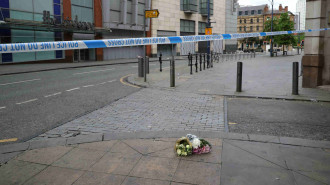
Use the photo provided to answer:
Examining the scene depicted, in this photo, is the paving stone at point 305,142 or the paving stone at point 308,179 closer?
the paving stone at point 308,179

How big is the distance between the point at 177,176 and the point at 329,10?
9689 millimetres

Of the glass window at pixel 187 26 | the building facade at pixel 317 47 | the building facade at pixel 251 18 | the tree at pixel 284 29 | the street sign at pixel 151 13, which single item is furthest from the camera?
the building facade at pixel 251 18

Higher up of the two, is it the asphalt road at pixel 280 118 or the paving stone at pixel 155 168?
the asphalt road at pixel 280 118

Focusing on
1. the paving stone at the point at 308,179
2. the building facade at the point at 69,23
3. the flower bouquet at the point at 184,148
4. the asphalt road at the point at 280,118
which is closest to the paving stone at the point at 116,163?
the flower bouquet at the point at 184,148

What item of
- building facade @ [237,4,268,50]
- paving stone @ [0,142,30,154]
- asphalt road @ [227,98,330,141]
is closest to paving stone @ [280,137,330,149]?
asphalt road @ [227,98,330,141]

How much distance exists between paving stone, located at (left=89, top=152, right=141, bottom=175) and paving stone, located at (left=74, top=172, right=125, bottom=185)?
115 millimetres

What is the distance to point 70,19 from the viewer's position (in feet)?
96.5

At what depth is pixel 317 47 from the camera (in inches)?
417

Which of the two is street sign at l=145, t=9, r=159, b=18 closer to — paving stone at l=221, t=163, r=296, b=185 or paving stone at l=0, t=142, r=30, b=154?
paving stone at l=0, t=142, r=30, b=154

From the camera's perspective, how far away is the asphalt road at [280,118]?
18.4 feet

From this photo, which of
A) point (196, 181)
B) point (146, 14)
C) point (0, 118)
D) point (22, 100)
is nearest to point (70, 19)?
point (146, 14)

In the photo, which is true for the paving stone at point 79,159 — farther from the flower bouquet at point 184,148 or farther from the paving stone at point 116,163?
the flower bouquet at point 184,148

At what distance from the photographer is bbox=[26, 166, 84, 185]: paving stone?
3.53 meters

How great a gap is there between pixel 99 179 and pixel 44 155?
1.28 meters
